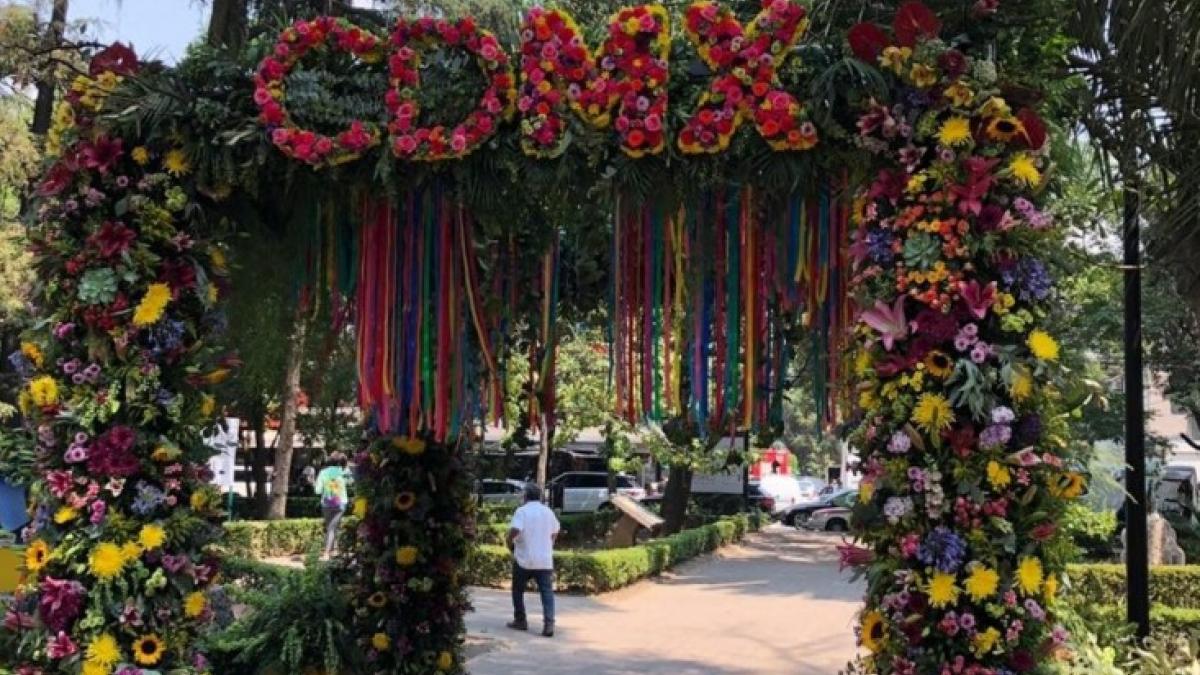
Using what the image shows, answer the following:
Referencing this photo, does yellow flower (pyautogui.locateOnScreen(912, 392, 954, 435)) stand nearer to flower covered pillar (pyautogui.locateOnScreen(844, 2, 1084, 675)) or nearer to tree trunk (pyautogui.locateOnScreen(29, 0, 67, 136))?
flower covered pillar (pyautogui.locateOnScreen(844, 2, 1084, 675))

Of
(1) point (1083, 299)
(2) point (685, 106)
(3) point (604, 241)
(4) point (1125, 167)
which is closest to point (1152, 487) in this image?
(1) point (1083, 299)

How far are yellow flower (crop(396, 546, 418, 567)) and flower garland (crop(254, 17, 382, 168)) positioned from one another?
2690 millimetres

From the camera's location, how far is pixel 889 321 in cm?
338

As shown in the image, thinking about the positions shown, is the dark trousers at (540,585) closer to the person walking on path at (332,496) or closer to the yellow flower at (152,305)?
the person walking on path at (332,496)

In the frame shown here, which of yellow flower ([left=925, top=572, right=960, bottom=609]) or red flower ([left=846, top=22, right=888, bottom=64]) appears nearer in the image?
yellow flower ([left=925, top=572, right=960, bottom=609])

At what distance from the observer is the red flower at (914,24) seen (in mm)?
3311

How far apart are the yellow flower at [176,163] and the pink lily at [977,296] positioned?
9.19 ft

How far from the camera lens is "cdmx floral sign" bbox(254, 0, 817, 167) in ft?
11.4

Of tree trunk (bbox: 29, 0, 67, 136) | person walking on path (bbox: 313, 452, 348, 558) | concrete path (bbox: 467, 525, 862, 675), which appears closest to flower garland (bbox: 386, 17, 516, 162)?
concrete path (bbox: 467, 525, 862, 675)

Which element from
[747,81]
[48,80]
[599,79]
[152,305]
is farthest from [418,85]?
[48,80]

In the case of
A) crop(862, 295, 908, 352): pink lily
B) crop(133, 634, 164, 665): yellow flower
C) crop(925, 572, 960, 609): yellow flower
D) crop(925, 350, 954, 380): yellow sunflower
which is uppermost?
crop(862, 295, 908, 352): pink lily

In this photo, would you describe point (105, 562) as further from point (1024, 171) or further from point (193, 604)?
point (1024, 171)

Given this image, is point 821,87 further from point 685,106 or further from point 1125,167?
point 1125,167

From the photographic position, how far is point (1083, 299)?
47.8ft
